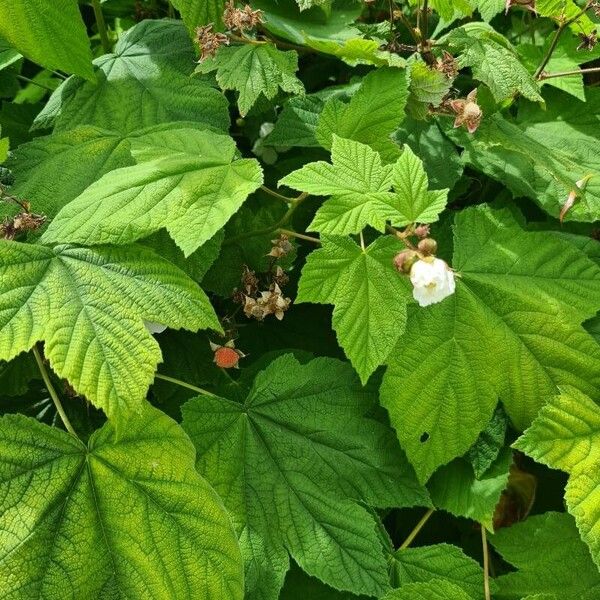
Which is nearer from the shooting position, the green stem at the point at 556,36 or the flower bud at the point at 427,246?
the flower bud at the point at 427,246

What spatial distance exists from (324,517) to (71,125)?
36.8 inches

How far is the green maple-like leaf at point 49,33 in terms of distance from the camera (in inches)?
58.3

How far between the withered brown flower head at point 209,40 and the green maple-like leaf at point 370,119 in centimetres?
25

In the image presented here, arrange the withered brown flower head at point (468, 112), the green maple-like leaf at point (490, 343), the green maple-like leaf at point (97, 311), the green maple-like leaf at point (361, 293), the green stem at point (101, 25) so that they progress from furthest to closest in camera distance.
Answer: the green stem at point (101, 25) < the withered brown flower head at point (468, 112) < the green maple-like leaf at point (490, 343) < the green maple-like leaf at point (361, 293) < the green maple-like leaf at point (97, 311)

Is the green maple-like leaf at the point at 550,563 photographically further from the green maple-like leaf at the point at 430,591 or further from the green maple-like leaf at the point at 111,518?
the green maple-like leaf at the point at 111,518

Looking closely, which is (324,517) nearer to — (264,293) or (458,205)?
(264,293)

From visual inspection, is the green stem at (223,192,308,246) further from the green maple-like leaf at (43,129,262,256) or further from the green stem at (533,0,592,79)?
the green stem at (533,0,592,79)

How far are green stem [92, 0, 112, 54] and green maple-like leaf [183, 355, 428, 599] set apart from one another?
36.0 inches

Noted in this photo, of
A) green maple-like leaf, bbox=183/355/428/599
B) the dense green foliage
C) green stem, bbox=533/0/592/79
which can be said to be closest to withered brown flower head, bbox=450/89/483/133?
the dense green foliage

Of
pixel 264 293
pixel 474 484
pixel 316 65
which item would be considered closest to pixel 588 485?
pixel 474 484

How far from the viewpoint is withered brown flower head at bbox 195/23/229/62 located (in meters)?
1.50

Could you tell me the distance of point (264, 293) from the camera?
1.47m

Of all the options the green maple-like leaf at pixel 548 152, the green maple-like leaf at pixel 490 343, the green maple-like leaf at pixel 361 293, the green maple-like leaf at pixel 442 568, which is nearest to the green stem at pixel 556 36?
the green maple-like leaf at pixel 548 152

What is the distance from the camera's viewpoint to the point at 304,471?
137 centimetres
